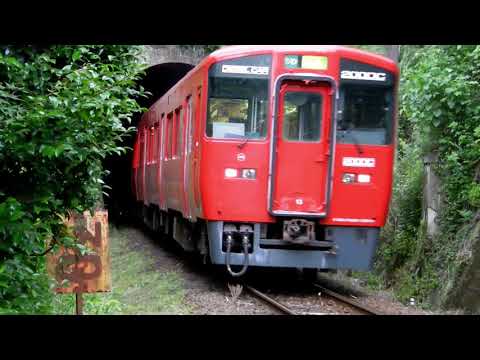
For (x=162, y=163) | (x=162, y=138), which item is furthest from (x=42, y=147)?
(x=162, y=138)

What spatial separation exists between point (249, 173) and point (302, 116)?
97 cm

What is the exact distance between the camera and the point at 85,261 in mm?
6125

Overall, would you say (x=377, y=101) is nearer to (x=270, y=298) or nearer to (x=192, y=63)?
(x=270, y=298)

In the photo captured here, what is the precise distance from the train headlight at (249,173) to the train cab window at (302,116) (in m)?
0.57

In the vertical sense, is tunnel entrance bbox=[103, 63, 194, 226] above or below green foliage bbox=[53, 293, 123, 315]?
above

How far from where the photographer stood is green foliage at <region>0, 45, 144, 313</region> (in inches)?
188

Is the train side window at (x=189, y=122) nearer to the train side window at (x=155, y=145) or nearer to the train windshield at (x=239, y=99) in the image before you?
the train windshield at (x=239, y=99)

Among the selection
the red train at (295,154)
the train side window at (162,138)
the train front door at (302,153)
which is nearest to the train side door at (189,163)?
the red train at (295,154)

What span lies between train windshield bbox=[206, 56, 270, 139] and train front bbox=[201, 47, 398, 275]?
0.01 metres

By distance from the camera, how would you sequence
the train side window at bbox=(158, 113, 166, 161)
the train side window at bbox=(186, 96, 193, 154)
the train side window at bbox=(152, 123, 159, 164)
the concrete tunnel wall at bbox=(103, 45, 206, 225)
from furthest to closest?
the concrete tunnel wall at bbox=(103, 45, 206, 225) < the train side window at bbox=(152, 123, 159, 164) < the train side window at bbox=(158, 113, 166, 161) < the train side window at bbox=(186, 96, 193, 154)

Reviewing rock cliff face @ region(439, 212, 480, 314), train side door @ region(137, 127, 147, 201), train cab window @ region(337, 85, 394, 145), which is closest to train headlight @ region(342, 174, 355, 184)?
train cab window @ region(337, 85, 394, 145)

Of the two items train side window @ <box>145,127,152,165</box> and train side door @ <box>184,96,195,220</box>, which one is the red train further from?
train side window @ <box>145,127,152,165</box>
